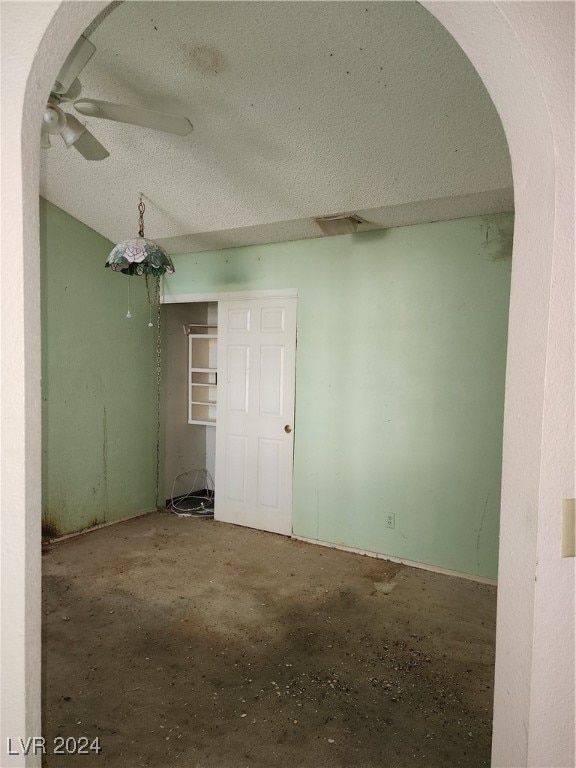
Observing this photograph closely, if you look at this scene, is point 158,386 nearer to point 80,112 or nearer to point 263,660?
point 263,660

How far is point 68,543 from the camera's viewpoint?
4270 millimetres

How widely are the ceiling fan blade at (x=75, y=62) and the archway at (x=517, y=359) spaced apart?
946 millimetres

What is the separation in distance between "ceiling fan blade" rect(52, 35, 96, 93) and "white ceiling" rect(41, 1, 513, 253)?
1.56 feet

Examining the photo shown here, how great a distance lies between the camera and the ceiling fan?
6.25 feet

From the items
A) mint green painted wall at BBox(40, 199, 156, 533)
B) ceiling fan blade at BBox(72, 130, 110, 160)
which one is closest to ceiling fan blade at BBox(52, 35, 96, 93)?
ceiling fan blade at BBox(72, 130, 110, 160)

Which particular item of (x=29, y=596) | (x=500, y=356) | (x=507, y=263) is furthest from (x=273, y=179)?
(x=29, y=596)

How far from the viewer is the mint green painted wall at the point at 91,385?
13.9ft

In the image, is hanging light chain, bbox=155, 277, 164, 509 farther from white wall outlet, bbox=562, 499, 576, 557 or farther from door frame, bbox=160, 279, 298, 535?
white wall outlet, bbox=562, 499, 576, 557

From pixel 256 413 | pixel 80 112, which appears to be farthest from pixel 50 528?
pixel 80 112

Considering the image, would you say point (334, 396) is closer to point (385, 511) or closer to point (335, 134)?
point (385, 511)

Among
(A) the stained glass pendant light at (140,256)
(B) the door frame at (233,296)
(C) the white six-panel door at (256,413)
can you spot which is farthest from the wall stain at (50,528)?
(A) the stained glass pendant light at (140,256)

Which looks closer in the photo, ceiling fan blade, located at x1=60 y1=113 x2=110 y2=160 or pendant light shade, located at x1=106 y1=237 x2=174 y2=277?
ceiling fan blade, located at x1=60 y1=113 x2=110 y2=160

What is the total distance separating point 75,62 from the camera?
182cm

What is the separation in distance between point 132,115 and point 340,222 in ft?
6.22
